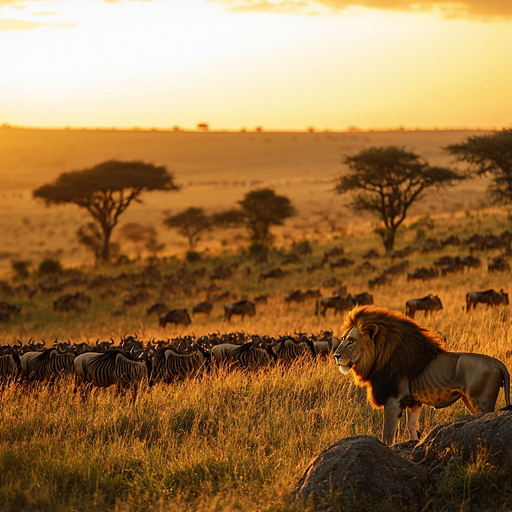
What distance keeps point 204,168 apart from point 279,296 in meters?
100

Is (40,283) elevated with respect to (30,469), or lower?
lower

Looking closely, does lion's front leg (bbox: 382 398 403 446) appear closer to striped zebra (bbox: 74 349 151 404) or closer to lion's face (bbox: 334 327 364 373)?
lion's face (bbox: 334 327 364 373)

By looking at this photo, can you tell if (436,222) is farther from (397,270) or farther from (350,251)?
(397,270)

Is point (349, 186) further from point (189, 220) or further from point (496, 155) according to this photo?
point (189, 220)

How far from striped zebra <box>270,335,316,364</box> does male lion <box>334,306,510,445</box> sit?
4721mm

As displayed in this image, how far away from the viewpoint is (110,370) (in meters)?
8.73

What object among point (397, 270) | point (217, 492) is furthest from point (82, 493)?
point (397, 270)

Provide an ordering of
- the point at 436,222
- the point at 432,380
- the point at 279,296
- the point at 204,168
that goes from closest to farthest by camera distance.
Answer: the point at 432,380
the point at 279,296
the point at 436,222
the point at 204,168

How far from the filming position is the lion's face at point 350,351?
5562 mm

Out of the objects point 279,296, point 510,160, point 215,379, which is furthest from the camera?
point 510,160

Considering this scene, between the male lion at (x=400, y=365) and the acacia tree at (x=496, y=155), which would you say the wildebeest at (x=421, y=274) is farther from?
the male lion at (x=400, y=365)

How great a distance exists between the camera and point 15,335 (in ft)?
65.5

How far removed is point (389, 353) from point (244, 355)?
4.68 m

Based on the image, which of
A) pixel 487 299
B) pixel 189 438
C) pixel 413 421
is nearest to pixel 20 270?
pixel 487 299
